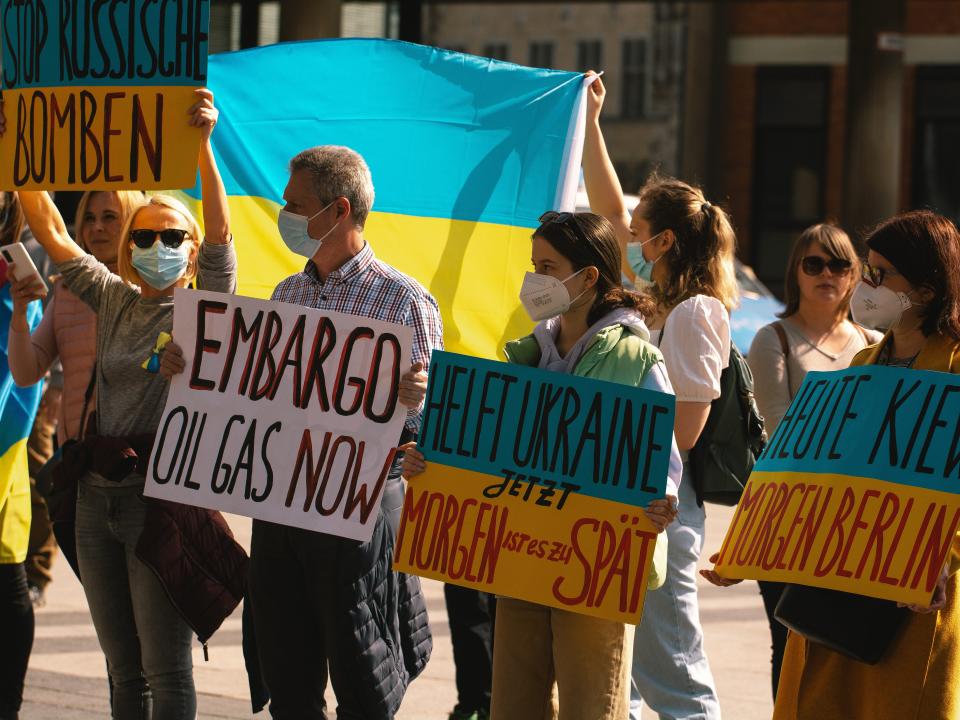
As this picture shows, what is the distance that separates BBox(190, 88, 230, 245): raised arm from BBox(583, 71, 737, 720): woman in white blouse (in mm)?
1266

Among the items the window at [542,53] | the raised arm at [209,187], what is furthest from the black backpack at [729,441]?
the window at [542,53]

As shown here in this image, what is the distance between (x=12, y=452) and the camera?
18.4 ft

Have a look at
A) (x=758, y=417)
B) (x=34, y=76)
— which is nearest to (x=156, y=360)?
(x=34, y=76)

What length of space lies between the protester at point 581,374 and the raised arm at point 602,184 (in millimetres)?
983

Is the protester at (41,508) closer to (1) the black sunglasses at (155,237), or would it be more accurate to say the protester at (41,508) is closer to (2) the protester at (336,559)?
(1) the black sunglasses at (155,237)

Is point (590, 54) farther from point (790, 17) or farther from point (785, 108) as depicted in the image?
point (785, 108)

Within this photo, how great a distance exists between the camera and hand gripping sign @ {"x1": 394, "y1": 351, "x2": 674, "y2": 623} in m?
4.11

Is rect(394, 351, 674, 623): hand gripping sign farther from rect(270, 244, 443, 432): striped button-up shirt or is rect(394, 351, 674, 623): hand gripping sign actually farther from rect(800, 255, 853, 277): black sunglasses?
rect(800, 255, 853, 277): black sunglasses

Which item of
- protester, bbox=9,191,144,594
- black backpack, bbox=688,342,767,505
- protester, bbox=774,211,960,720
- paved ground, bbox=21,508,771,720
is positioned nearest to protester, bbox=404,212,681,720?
protester, bbox=774,211,960,720

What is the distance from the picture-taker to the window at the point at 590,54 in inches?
1521

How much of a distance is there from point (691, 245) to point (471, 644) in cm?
166

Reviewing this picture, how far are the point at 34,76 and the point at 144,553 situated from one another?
153 cm

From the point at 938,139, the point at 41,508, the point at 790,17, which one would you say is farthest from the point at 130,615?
the point at 790,17

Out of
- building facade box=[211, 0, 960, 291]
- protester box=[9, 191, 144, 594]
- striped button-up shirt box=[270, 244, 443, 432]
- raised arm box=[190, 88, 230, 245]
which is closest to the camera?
striped button-up shirt box=[270, 244, 443, 432]
